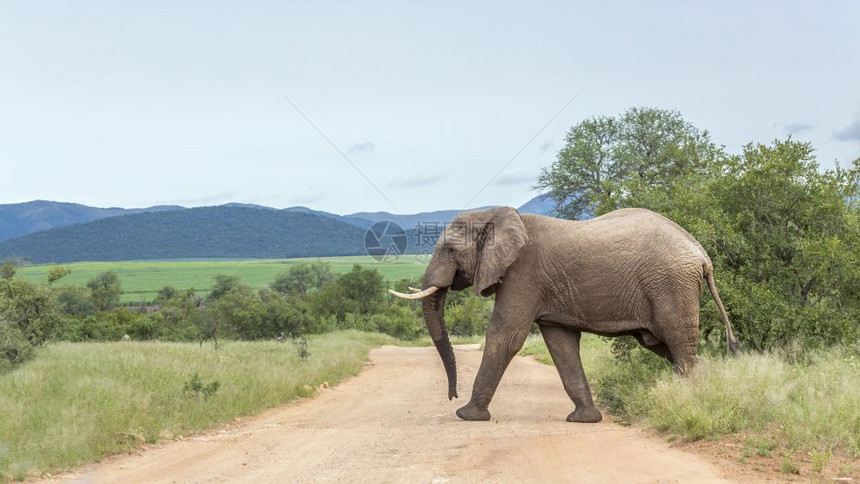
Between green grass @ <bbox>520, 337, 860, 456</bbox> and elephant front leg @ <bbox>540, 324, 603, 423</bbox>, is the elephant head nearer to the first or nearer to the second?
elephant front leg @ <bbox>540, 324, 603, 423</bbox>

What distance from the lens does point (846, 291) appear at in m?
14.1

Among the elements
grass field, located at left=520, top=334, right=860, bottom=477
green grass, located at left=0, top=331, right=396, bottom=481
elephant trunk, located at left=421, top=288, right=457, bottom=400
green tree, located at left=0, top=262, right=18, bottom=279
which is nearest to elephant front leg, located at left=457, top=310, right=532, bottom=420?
elephant trunk, located at left=421, top=288, right=457, bottom=400

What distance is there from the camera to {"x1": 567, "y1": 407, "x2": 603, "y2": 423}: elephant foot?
12.0m

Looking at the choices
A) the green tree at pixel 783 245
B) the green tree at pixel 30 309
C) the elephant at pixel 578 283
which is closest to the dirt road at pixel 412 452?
the elephant at pixel 578 283

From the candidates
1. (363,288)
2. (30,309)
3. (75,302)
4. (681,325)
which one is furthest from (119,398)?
(75,302)

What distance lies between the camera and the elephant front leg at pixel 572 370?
12.0 m

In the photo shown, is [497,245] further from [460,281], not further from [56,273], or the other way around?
[56,273]

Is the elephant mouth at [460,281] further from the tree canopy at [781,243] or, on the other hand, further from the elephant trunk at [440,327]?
the tree canopy at [781,243]

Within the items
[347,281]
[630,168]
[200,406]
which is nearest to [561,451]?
[200,406]

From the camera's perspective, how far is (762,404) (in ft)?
32.1

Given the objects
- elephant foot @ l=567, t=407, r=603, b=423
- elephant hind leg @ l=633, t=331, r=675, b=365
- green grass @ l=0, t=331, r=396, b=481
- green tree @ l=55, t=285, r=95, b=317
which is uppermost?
elephant hind leg @ l=633, t=331, r=675, b=365

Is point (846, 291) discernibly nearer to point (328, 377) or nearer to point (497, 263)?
point (497, 263)

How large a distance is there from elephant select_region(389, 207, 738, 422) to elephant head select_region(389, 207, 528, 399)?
18mm

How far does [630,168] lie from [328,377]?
23.1 metres
